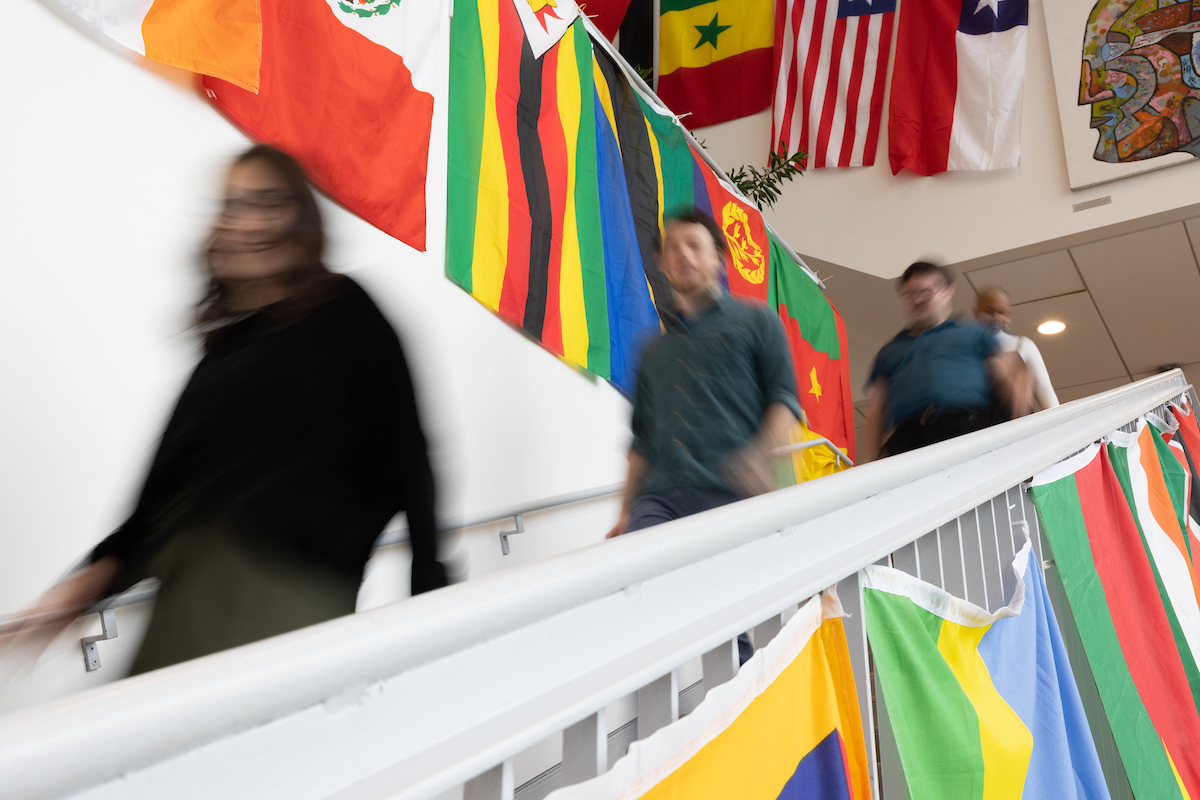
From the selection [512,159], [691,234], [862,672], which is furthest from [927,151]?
[862,672]

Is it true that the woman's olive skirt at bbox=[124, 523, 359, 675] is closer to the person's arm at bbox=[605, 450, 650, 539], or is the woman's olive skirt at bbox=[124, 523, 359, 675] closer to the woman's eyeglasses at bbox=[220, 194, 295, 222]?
the woman's eyeglasses at bbox=[220, 194, 295, 222]

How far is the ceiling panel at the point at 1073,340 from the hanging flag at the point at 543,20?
4.65m

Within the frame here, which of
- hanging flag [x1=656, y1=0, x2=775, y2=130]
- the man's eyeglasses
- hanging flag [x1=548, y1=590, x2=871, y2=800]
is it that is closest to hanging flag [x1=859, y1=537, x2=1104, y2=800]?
hanging flag [x1=548, y1=590, x2=871, y2=800]

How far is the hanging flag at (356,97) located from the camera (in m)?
1.80

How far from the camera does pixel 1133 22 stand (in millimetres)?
5102

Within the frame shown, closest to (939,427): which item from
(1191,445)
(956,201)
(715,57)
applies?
(1191,445)

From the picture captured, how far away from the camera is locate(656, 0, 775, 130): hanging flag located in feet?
20.2

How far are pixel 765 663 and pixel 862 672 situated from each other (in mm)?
207

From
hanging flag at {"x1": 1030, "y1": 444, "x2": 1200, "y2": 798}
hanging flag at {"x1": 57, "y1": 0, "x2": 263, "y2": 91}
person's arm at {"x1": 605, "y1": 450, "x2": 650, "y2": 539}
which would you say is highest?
hanging flag at {"x1": 57, "y1": 0, "x2": 263, "y2": 91}

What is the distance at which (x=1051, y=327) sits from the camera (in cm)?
643

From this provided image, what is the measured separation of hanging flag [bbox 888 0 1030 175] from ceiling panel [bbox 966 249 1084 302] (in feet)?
2.29

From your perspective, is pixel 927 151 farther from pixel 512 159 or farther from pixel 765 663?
pixel 765 663

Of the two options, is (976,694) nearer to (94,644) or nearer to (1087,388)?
(94,644)

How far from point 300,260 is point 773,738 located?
2.42 feet
